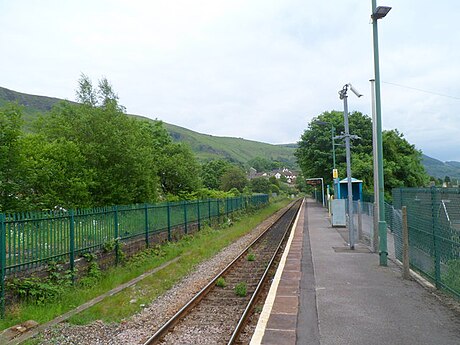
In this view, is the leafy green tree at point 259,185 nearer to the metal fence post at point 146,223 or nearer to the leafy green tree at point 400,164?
the leafy green tree at point 400,164

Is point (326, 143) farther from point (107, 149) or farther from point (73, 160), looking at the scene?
point (73, 160)

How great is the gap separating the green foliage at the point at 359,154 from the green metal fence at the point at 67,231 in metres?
30.8

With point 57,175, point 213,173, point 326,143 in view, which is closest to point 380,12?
point 57,175

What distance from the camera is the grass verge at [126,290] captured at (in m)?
7.68

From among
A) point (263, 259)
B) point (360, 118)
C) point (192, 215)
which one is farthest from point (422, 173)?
point (263, 259)

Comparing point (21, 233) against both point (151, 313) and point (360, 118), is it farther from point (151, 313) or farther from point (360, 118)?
point (360, 118)

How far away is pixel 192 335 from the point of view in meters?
6.75

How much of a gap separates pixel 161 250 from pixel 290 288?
7512mm

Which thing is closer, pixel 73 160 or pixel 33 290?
pixel 33 290

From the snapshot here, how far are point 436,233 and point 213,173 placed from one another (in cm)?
9092

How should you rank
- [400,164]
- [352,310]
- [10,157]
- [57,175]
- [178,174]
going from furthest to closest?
[400,164], [178,174], [57,175], [10,157], [352,310]

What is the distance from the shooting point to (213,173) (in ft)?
325

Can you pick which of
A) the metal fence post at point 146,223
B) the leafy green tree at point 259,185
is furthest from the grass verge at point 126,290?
the leafy green tree at point 259,185

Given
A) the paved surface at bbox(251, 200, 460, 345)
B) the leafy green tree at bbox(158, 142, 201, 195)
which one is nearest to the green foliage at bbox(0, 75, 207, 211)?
the paved surface at bbox(251, 200, 460, 345)
